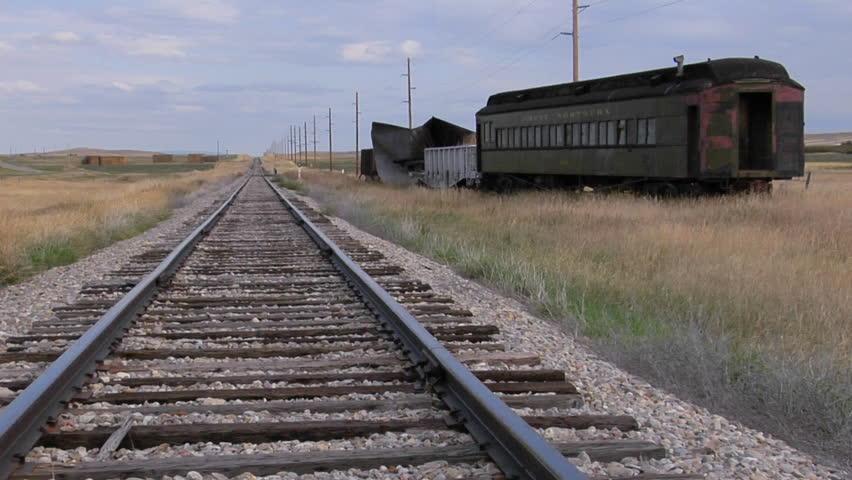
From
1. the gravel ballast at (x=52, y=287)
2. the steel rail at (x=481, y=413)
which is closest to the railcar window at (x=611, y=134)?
the gravel ballast at (x=52, y=287)

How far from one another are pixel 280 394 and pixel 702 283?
5760 millimetres

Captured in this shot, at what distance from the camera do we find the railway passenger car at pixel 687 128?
19.6 meters

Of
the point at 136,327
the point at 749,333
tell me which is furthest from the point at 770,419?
the point at 136,327

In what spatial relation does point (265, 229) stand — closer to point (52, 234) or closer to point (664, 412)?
point (52, 234)

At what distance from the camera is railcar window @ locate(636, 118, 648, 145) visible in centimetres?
2119

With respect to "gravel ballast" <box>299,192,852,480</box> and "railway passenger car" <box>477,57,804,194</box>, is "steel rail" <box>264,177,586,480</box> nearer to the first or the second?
"gravel ballast" <box>299,192,852,480</box>

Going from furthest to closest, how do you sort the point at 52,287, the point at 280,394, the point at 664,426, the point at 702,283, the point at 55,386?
1. the point at 52,287
2. the point at 702,283
3. the point at 280,394
4. the point at 55,386
5. the point at 664,426

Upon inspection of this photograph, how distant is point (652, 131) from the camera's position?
825 inches

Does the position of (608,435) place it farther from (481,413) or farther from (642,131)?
(642,131)

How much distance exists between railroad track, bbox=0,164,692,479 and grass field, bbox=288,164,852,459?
1.09 metres

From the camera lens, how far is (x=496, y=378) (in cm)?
544

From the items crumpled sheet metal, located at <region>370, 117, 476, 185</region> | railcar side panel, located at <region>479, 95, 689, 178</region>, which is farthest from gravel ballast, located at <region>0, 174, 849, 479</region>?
crumpled sheet metal, located at <region>370, 117, 476, 185</region>

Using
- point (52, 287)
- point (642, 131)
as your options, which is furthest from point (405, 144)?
point (52, 287)

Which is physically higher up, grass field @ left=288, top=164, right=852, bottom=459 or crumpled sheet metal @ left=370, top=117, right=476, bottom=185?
crumpled sheet metal @ left=370, top=117, right=476, bottom=185
